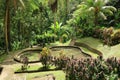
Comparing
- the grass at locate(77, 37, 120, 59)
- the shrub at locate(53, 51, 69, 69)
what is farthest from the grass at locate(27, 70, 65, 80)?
the grass at locate(77, 37, 120, 59)

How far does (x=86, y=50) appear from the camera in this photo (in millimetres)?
20500

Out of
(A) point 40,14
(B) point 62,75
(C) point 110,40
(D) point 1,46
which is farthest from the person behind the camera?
(A) point 40,14

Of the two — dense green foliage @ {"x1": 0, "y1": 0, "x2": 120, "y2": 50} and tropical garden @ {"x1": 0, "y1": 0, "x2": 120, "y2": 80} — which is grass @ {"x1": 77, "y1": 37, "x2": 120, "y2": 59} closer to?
tropical garden @ {"x1": 0, "y1": 0, "x2": 120, "y2": 80}

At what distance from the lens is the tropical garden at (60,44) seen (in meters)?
12.4

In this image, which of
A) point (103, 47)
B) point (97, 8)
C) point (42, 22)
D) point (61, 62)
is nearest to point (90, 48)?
point (103, 47)

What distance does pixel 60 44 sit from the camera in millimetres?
24438

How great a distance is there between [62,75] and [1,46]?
42.6 feet

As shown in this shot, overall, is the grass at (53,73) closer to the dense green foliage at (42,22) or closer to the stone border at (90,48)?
the stone border at (90,48)

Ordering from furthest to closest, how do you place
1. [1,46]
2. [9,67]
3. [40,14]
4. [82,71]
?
[40,14]
[1,46]
[9,67]
[82,71]

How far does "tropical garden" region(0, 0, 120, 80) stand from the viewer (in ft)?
40.6

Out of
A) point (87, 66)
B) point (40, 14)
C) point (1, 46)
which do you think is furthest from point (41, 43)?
point (87, 66)

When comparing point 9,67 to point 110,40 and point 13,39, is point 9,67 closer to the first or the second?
point 110,40

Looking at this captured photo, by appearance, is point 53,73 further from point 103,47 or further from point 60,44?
point 60,44

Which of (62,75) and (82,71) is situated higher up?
(82,71)
